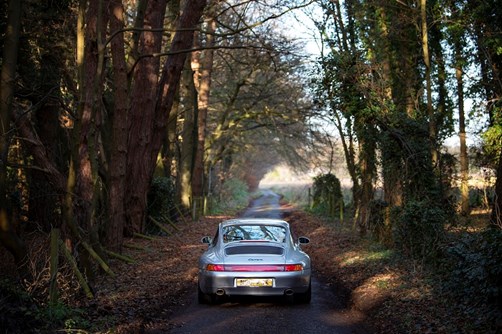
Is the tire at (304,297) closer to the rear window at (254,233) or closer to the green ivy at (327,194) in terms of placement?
the rear window at (254,233)

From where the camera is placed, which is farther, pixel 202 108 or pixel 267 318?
pixel 202 108

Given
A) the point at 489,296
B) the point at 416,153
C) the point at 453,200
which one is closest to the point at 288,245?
the point at 489,296

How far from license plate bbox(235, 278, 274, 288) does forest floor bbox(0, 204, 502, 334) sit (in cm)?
113

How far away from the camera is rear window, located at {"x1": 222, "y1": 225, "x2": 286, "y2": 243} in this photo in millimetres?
10633

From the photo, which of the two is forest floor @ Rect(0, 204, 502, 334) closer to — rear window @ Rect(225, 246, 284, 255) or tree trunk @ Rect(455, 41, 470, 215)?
rear window @ Rect(225, 246, 284, 255)

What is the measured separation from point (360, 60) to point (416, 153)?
3127 mm

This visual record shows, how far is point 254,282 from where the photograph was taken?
955 cm

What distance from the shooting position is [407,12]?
18.5 meters

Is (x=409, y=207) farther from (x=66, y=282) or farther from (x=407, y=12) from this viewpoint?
(x=407, y=12)

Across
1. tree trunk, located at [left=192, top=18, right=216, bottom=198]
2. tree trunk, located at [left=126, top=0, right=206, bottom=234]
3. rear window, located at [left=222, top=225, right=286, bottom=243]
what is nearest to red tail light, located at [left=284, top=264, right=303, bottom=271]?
rear window, located at [left=222, top=225, right=286, bottom=243]

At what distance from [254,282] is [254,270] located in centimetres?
19

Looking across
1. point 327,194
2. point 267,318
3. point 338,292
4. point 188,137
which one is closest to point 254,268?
point 267,318

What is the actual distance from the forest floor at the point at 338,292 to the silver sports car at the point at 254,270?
0.77 meters

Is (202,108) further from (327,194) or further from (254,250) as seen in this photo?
(254,250)
